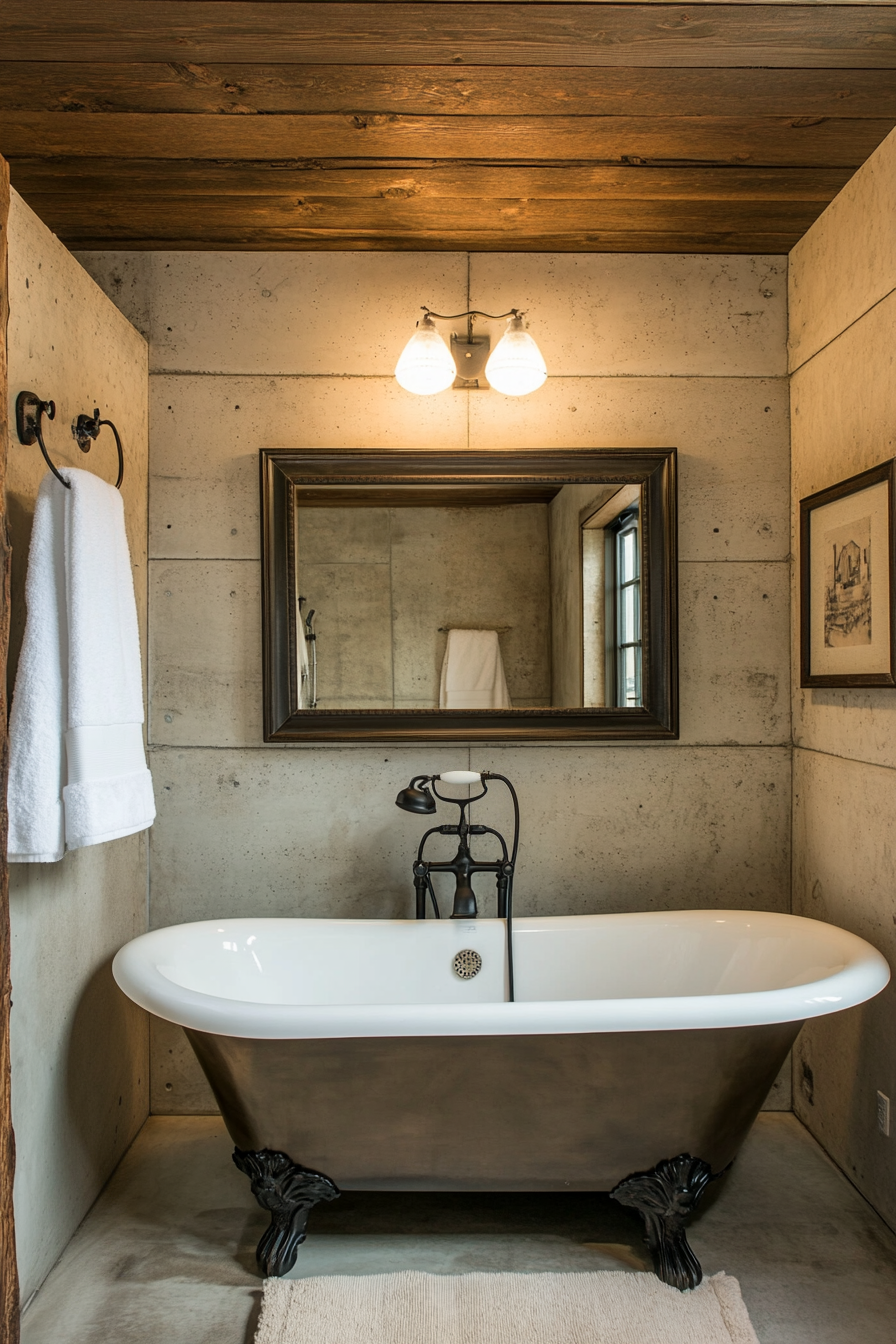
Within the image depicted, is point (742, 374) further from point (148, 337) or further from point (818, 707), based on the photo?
point (148, 337)

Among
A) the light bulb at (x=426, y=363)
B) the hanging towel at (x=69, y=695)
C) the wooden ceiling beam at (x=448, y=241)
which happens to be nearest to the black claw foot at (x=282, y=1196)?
the hanging towel at (x=69, y=695)

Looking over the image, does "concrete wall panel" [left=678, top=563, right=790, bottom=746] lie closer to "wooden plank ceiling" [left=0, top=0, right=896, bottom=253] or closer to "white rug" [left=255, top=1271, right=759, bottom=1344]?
"wooden plank ceiling" [left=0, top=0, right=896, bottom=253]

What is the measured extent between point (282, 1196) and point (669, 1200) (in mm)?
807

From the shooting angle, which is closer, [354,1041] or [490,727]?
[354,1041]

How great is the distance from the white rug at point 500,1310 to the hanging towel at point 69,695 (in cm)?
101

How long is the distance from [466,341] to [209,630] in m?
1.14

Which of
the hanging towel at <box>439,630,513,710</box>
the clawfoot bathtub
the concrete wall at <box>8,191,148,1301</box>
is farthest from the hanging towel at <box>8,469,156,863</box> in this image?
the hanging towel at <box>439,630,513,710</box>

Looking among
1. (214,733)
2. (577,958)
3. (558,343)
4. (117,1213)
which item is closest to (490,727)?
(577,958)

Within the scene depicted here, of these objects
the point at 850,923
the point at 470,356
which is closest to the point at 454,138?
the point at 470,356

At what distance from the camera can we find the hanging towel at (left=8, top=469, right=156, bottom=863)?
1.59 metres

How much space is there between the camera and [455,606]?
2.36 meters

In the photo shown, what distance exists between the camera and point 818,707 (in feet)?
7.34

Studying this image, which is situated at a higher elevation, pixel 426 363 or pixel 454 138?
pixel 454 138

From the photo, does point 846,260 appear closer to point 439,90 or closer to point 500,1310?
point 439,90
